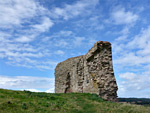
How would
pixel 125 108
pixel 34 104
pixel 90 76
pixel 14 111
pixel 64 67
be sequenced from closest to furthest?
pixel 14 111 → pixel 34 104 → pixel 125 108 → pixel 90 76 → pixel 64 67

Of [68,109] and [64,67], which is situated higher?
[64,67]

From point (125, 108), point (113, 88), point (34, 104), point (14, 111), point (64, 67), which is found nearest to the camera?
point (14, 111)

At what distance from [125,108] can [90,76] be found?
612cm

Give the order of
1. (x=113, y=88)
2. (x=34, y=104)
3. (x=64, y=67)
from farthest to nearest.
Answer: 1. (x=64, y=67)
2. (x=113, y=88)
3. (x=34, y=104)

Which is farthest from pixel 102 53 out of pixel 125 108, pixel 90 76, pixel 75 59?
pixel 125 108

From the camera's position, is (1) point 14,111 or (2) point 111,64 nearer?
(1) point 14,111

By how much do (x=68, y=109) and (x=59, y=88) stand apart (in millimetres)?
14265

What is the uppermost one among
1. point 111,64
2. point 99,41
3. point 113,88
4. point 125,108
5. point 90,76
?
point 99,41

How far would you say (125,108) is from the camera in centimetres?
1231

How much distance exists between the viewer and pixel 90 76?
704 inches

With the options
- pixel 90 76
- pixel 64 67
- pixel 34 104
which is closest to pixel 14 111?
pixel 34 104

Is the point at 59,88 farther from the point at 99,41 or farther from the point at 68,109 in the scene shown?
the point at 68,109

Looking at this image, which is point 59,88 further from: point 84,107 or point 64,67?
point 84,107

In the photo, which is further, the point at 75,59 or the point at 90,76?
the point at 75,59
